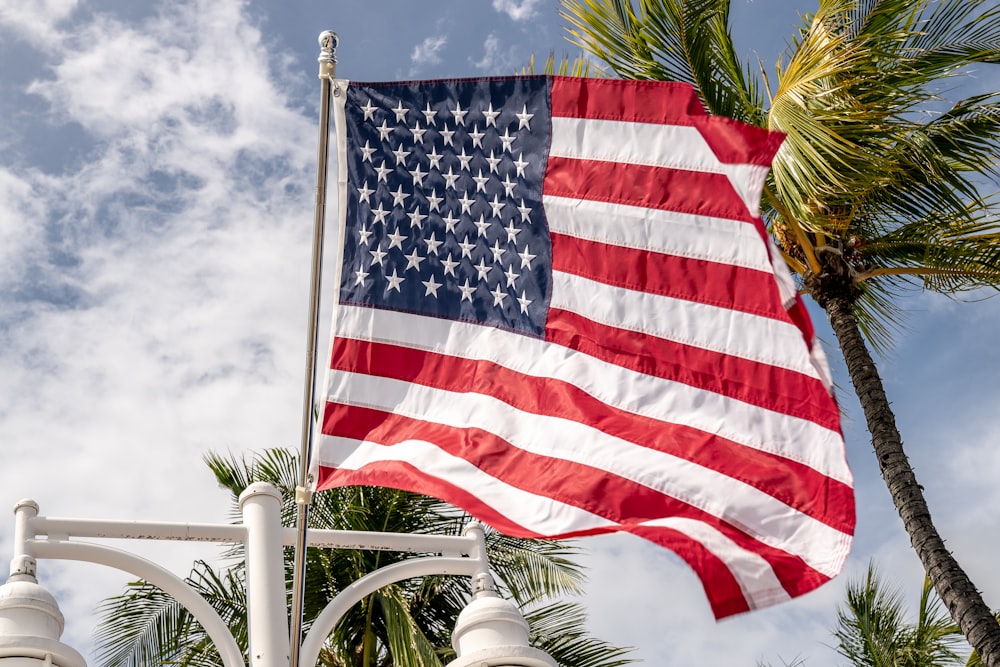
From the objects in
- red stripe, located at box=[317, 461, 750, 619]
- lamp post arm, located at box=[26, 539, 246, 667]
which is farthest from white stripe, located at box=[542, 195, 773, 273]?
lamp post arm, located at box=[26, 539, 246, 667]

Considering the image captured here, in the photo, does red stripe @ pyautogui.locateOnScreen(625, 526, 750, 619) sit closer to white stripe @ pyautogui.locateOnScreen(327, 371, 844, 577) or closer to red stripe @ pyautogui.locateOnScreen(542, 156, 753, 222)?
white stripe @ pyautogui.locateOnScreen(327, 371, 844, 577)

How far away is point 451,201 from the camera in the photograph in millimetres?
5969

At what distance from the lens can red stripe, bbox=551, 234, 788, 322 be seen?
5547 mm

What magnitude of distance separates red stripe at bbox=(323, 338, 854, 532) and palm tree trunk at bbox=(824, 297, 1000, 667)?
593 cm

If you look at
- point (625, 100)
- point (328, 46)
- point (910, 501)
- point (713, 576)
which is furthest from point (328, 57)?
point (910, 501)

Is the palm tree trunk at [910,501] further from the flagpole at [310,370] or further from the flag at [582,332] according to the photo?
the flagpole at [310,370]

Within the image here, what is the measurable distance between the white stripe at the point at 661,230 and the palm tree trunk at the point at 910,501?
5.92 m

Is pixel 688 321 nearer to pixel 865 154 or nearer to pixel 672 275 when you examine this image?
pixel 672 275

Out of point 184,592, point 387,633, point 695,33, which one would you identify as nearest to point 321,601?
point 387,633

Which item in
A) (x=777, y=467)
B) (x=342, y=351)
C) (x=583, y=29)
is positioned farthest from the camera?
(x=583, y=29)

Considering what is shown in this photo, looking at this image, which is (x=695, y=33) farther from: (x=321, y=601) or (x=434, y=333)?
(x=434, y=333)

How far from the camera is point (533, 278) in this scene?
19.0ft

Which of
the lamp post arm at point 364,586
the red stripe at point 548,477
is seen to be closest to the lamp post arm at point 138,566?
the lamp post arm at point 364,586

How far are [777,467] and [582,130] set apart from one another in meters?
2.04
